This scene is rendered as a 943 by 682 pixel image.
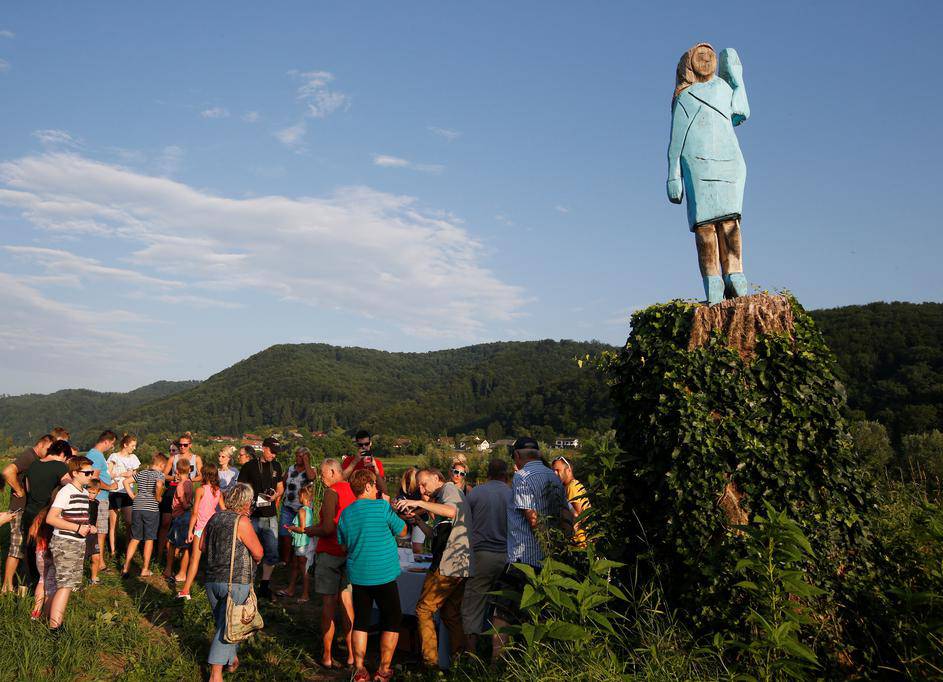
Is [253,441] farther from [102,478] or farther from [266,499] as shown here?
[266,499]

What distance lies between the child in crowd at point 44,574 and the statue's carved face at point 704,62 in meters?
7.15

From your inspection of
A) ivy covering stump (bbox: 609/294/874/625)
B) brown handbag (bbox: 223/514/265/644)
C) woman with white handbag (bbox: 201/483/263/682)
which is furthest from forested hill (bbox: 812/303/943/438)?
brown handbag (bbox: 223/514/265/644)

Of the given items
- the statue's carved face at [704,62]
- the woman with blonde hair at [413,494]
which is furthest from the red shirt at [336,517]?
the statue's carved face at [704,62]

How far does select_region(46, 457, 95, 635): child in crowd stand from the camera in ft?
18.5

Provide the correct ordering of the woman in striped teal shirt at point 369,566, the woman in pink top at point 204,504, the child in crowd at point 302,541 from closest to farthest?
the woman in striped teal shirt at point 369,566, the child in crowd at point 302,541, the woman in pink top at point 204,504

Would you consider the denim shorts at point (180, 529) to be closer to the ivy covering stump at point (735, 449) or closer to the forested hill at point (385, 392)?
the ivy covering stump at point (735, 449)

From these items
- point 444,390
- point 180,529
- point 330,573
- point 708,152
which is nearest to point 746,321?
point 708,152

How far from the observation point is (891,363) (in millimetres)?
32031

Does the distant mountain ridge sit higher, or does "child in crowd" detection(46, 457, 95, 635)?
the distant mountain ridge

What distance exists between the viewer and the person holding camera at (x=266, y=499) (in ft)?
25.8

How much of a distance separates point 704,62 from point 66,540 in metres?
7.13

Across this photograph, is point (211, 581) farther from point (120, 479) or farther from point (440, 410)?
point (440, 410)

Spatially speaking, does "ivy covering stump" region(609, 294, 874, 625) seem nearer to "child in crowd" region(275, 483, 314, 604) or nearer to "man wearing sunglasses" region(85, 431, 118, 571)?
"child in crowd" region(275, 483, 314, 604)

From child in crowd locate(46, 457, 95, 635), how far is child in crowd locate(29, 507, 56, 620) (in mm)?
150
